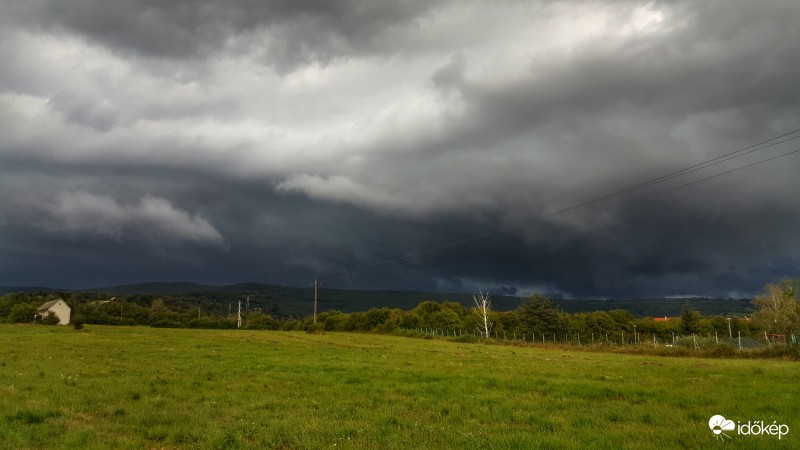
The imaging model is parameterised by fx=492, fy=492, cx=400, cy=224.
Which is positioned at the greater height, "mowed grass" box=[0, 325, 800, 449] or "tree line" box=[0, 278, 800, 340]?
"mowed grass" box=[0, 325, 800, 449]

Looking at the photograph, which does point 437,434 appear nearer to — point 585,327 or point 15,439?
point 15,439

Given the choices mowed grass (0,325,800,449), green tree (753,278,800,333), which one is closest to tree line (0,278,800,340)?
green tree (753,278,800,333)

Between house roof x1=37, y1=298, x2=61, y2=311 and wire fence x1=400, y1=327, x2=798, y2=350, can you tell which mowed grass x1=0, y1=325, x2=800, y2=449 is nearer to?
wire fence x1=400, y1=327, x2=798, y2=350

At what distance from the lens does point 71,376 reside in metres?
24.8

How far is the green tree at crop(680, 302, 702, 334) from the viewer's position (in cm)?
11856

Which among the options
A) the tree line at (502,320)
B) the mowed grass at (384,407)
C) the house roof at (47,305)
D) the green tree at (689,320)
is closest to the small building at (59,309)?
the house roof at (47,305)

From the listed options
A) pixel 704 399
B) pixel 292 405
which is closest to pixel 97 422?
pixel 292 405

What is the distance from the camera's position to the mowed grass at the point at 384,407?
12273mm

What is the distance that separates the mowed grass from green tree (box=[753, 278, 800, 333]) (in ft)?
308

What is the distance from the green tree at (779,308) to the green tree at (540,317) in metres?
41.4

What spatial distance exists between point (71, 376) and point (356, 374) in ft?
47.0

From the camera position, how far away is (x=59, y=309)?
461ft

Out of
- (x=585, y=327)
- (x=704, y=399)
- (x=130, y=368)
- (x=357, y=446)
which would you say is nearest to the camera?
(x=357, y=446)

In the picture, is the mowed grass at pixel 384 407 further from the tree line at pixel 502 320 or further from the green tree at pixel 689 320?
the green tree at pixel 689 320
